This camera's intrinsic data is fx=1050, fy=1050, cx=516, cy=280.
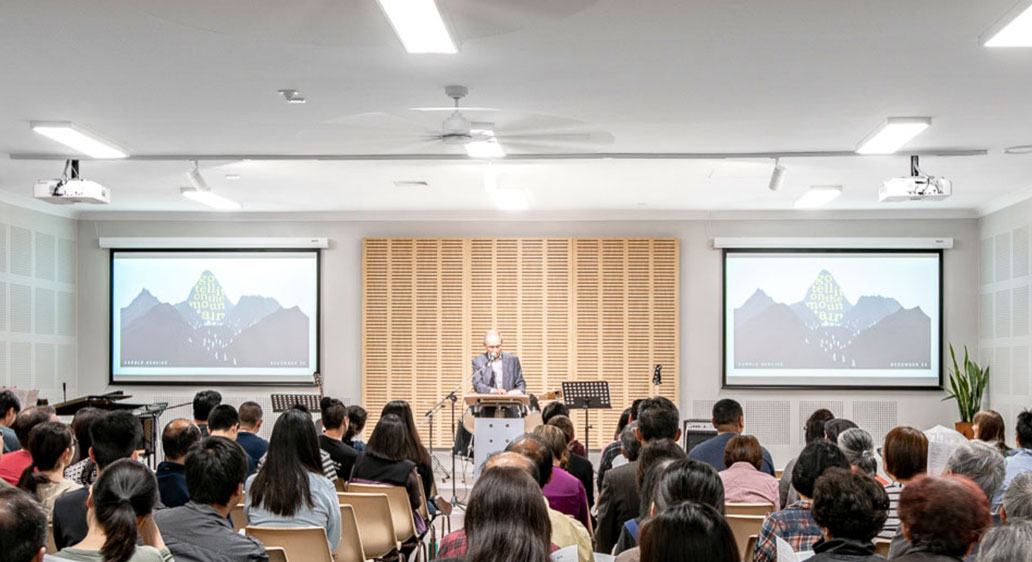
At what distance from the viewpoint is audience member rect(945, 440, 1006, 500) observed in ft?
14.4

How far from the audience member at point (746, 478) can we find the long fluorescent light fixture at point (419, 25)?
2.44 metres

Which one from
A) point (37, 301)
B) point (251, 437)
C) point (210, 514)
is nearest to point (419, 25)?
point (210, 514)

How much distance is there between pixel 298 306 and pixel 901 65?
8.79 meters

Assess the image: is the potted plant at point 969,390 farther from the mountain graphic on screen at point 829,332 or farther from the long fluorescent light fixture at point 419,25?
the long fluorescent light fixture at point 419,25

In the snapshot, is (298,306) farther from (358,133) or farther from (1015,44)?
(1015,44)

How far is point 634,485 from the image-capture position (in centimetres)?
514

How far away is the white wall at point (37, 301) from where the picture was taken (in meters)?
11.3

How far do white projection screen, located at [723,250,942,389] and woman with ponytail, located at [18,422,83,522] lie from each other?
9383 mm

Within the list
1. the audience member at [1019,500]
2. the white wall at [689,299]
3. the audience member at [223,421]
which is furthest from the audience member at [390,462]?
the white wall at [689,299]

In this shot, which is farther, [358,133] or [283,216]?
[283,216]

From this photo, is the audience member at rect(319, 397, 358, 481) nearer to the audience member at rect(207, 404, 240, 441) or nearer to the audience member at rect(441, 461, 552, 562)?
Answer: the audience member at rect(207, 404, 240, 441)

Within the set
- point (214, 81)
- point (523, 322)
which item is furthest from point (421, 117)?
point (523, 322)

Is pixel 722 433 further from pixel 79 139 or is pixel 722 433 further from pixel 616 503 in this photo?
pixel 79 139

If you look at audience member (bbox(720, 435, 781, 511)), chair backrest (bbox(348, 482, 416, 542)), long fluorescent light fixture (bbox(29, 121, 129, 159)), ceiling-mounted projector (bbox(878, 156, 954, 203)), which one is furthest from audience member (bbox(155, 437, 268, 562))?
ceiling-mounted projector (bbox(878, 156, 954, 203))
